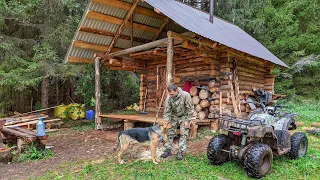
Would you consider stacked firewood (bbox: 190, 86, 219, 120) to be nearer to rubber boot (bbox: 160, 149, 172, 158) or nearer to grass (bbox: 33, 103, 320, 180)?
rubber boot (bbox: 160, 149, 172, 158)

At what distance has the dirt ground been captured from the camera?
17.6ft

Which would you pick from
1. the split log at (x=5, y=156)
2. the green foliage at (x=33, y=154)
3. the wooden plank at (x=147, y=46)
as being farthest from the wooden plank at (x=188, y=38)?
the split log at (x=5, y=156)

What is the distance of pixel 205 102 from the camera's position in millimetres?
9242

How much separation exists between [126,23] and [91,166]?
627 centimetres

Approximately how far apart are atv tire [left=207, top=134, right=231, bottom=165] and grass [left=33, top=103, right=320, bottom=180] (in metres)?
0.13

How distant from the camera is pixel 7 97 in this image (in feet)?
44.2

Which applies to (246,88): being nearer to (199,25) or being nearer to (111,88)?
(199,25)

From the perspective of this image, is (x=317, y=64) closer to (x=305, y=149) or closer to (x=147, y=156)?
(x=305, y=149)

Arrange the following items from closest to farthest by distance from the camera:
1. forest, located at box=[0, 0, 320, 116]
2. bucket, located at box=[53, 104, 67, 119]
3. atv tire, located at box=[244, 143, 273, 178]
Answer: atv tire, located at box=[244, 143, 273, 178] < forest, located at box=[0, 0, 320, 116] < bucket, located at box=[53, 104, 67, 119]

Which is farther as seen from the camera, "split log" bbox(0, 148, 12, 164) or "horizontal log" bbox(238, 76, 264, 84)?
"horizontal log" bbox(238, 76, 264, 84)

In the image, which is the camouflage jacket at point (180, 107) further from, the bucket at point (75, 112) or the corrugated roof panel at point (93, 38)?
the bucket at point (75, 112)

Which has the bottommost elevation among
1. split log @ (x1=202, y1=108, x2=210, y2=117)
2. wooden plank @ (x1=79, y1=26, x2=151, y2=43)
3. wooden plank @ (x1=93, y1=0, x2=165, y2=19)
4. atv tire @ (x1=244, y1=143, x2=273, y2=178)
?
atv tire @ (x1=244, y1=143, x2=273, y2=178)

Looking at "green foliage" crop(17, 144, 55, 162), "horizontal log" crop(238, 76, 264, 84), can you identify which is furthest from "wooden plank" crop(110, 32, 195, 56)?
"green foliage" crop(17, 144, 55, 162)

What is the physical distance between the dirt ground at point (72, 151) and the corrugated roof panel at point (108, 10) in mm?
4546
